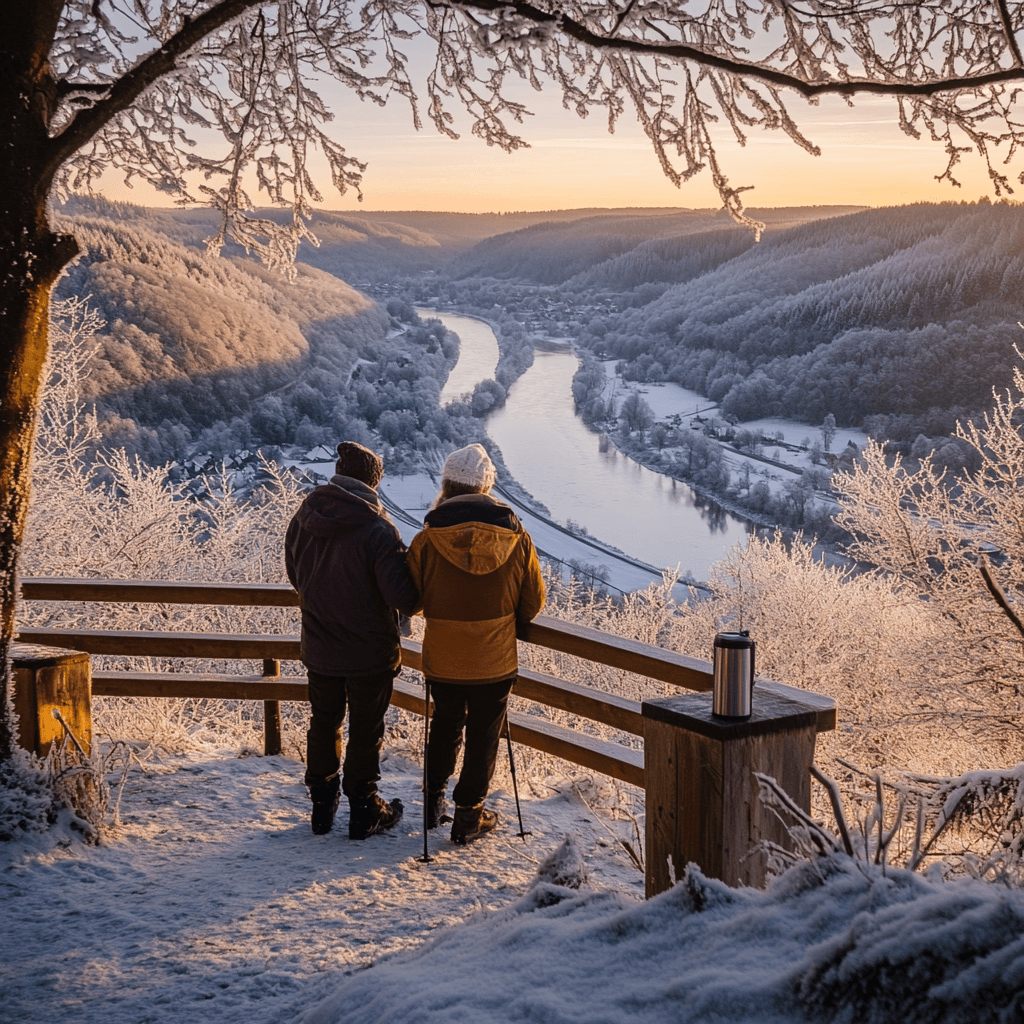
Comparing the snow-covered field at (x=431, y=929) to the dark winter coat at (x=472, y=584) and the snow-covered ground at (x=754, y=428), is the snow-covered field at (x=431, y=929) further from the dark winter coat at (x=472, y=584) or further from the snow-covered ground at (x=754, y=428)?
the snow-covered ground at (x=754, y=428)

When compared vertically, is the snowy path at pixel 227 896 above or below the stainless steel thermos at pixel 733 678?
below

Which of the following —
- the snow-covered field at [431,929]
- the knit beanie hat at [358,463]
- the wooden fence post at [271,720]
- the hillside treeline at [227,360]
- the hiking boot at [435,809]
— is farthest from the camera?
the hillside treeline at [227,360]

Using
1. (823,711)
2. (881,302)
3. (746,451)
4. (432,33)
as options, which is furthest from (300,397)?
(823,711)

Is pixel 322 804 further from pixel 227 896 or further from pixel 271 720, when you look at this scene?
pixel 271 720

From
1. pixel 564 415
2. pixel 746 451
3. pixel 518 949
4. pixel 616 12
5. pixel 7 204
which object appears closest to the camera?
pixel 518 949

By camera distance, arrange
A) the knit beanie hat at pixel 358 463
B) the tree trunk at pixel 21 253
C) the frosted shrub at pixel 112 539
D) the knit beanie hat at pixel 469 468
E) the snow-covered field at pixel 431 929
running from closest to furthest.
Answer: the snow-covered field at pixel 431 929 → the tree trunk at pixel 21 253 → the knit beanie hat at pixel 469 468 → the knit beanie hat at pixel 358 463 → the frosted shrub at pixel 112 539

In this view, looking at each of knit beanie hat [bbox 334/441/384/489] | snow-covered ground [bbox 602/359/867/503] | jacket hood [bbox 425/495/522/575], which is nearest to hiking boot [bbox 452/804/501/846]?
jacket hood [bbox 425/495/522/575]

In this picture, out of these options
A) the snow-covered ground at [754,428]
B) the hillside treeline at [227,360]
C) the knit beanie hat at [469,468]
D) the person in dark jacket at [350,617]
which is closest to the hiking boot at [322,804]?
the person in dark jacket at [350,617]

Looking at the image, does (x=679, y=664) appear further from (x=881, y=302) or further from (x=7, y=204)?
(x=881, y=302)

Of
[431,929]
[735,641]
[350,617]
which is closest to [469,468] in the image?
[350,617]
